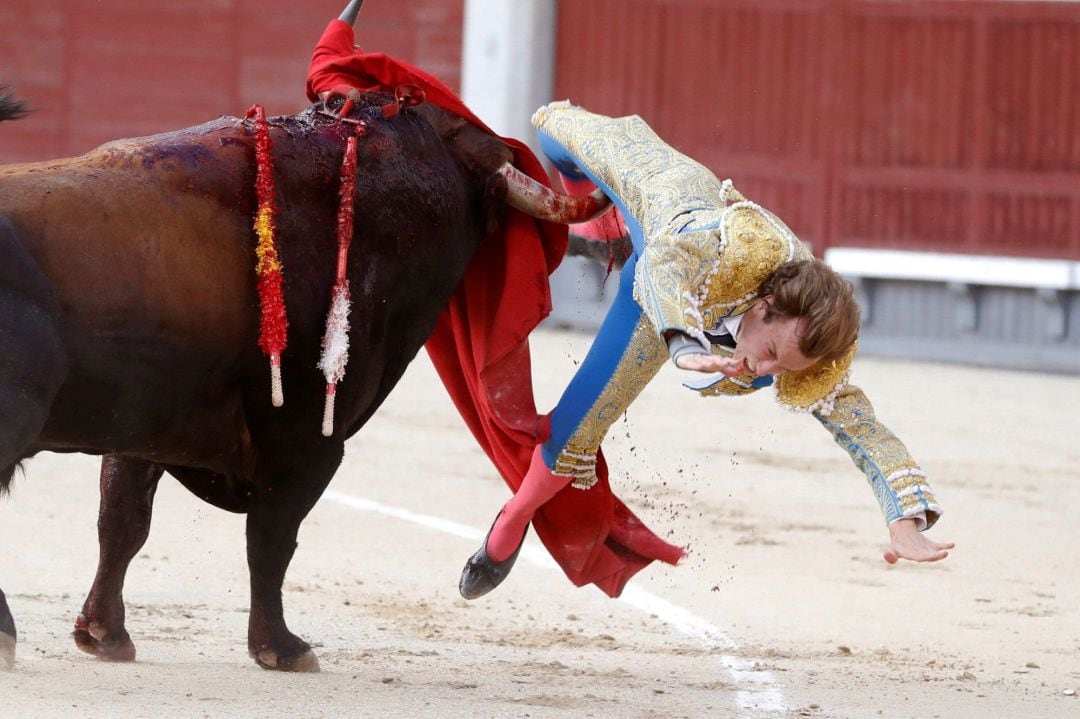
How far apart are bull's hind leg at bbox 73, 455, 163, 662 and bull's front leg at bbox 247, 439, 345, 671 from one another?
257 millimetres

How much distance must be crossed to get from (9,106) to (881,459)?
1564 millimetres

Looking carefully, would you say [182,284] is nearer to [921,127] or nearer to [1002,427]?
[1002,427]

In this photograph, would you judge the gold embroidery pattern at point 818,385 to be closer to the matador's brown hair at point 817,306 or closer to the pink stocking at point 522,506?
the matador's brown hair at point 817,306

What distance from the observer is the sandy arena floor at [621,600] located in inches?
124

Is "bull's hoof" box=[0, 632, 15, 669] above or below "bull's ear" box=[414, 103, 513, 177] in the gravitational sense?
below

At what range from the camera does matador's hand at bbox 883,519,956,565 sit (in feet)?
9.28

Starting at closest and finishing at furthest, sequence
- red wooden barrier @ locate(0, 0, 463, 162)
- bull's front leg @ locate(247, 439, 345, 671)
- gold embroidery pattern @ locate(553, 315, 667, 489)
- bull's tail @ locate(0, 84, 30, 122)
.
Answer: bull's tail @ locate(0, 84, 30, 122) < bull's front leg @ locate(247, 439, 345, 671) < gold embroidery pattern @ locate(553, 315, 667, 489) < red wooden barrier @ locate(0, 0, 463, 162)

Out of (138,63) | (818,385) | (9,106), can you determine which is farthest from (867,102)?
(9,106)

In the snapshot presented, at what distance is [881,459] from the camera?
3.05 m

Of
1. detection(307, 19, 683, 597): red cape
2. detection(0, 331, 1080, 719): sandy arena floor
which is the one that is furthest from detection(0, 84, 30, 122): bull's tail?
detection(0, 331, 1080, 719): sandy arena floor

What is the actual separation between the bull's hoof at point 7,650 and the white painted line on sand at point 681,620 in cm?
126

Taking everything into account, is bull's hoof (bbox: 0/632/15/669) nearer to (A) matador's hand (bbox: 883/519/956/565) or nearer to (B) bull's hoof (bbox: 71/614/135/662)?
(B) bull's hoof (bbox: 71/614/135/662)

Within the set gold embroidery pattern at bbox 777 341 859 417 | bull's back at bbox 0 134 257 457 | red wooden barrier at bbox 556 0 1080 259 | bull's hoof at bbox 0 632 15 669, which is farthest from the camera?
red wooden barrier at bbox 556 0 1080 259

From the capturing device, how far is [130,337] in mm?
2771
